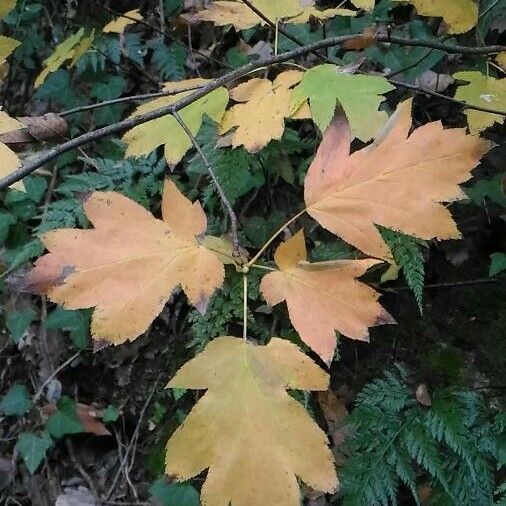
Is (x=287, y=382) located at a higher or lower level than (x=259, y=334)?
higher

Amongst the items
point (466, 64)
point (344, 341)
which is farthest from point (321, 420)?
point (466, 64)

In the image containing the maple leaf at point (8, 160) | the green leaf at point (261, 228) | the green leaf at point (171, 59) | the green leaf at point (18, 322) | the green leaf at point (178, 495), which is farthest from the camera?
the green leaf at point (171, 59)

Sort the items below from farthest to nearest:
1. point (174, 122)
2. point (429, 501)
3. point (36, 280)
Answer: point (429, 501), point (174, 122), point (36, 280)

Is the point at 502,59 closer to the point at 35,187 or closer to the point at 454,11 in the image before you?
the point at 454,11

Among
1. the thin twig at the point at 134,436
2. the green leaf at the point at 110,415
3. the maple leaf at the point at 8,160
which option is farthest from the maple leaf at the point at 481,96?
the green leaf at the point at 110,415

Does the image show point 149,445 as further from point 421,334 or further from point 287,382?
point 287,382

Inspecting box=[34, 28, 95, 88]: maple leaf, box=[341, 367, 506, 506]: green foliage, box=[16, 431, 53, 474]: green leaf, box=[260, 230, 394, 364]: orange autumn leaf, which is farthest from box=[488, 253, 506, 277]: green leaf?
box=[16, 431, 53, 474]: green leaf

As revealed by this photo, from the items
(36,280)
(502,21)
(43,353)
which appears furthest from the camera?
(43,353)

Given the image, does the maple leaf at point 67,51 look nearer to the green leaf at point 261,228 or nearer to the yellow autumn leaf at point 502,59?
the green leaf at point 261,228
